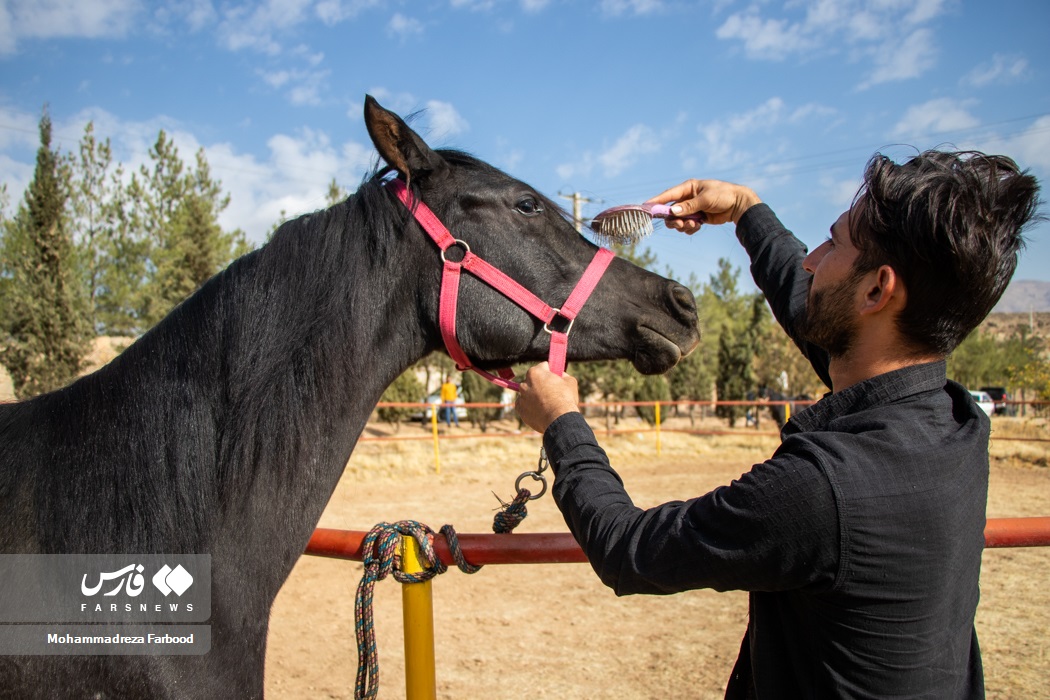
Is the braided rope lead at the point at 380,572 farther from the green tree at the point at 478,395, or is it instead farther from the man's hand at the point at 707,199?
the green tree at the point at 478,395

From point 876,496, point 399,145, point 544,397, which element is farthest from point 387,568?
point 876,496

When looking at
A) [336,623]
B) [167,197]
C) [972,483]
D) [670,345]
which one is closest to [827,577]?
[972,483]

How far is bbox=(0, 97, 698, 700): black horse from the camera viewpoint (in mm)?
1531

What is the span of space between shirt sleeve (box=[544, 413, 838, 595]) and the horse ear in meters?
1.16

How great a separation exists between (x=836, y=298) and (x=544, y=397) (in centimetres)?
67

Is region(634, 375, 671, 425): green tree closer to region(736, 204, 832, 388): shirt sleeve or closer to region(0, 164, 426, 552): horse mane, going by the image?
region(736, 204, 832, 388): shirt sleeve

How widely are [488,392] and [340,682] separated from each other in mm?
20886

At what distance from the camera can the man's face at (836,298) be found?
1.29m

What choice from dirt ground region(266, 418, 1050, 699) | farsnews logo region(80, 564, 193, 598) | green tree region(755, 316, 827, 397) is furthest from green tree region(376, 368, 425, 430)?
farsnews logo region(80, 564, 193, 598)

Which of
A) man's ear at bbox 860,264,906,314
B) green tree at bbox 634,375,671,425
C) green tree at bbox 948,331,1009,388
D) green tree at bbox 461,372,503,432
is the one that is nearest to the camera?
man's ear at bbox 860,264,906,314

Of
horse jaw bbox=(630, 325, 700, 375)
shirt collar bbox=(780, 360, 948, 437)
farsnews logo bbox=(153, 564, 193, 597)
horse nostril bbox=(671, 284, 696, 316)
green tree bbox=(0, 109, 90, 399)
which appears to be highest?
green tree bbox=(0, 109, 90, 399)

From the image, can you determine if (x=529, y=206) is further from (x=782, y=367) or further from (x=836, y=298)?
(x=782, y=367)

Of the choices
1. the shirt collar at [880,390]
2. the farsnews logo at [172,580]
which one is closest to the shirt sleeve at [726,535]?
the shirt collar at [880,390]

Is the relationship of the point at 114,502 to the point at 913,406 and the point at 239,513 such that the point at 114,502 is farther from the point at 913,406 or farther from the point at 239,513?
the point at 913,406
